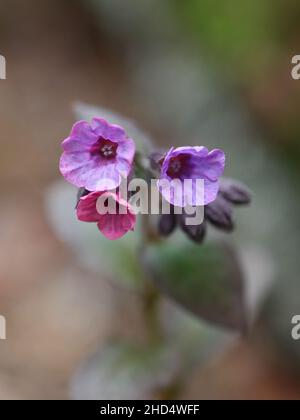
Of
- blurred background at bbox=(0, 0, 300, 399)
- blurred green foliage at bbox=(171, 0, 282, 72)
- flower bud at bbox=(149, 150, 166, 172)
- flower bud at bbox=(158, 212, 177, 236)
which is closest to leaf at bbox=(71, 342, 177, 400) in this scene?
blurred background at bbox=(0, 0, 300, 399)

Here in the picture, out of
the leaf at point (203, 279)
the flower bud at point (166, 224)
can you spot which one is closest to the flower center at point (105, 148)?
the flower bud at point (166, 224)

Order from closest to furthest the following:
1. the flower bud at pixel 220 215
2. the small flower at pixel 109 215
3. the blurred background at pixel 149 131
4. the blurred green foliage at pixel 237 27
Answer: the small flower at pixel 109 215 → the flower bud at pixel 220 215 → the blurred background at pixel 149 131 → the blurred green foliage at pixel 237 27

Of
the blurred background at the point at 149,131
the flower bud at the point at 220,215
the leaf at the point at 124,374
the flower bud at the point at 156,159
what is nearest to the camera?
the flower bud at the point at 156,159

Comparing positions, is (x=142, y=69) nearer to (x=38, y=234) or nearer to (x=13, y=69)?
(x=13, y=69)

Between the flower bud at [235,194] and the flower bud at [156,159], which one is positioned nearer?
the flower bud at [156,159]

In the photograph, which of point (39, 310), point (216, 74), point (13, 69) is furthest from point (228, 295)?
point (13, 69)

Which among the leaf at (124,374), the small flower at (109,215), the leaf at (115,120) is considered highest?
the leaf at (115,120)

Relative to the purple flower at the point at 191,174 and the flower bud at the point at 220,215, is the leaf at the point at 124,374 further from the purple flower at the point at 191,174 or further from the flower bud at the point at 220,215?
the purple flower at the point at 191,174
